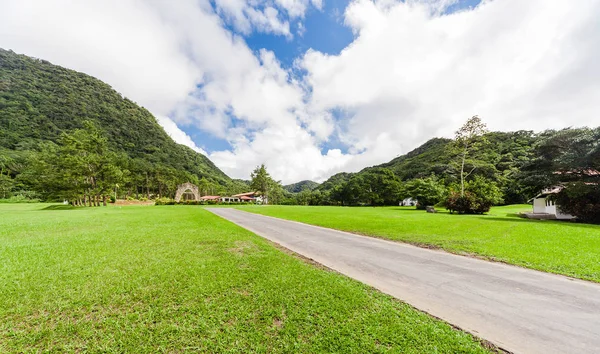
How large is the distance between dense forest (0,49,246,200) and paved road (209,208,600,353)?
1702 inches

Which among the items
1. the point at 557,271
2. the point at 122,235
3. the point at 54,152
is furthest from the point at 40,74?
the point at 557,271

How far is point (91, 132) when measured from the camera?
35875 millimetres

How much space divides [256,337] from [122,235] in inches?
416

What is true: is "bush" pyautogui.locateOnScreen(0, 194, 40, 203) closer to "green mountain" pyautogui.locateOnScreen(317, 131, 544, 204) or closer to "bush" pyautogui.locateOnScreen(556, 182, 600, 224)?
"green mountain" pyautogui.locateOnScreen(317, 131, 544, 204)

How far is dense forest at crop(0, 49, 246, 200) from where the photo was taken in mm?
54031

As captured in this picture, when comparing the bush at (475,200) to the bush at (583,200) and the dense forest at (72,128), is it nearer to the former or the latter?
the bush at (583,200)

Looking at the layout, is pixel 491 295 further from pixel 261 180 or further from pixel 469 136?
pixel 261 180

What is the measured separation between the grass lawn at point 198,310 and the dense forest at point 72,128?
128 ft

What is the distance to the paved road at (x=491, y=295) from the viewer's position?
3.31 m

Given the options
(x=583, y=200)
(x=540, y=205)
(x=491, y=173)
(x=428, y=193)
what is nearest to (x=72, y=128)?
(x=428, y=193)

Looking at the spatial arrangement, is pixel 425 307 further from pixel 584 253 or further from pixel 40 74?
pixel 40 74

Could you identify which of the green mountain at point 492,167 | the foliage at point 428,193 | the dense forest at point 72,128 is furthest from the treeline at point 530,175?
the dense forest at point 72,128

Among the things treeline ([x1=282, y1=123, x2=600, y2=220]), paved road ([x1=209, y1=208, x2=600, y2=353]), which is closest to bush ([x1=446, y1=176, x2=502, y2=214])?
treeline ([x1=282, y1=123, x2=600, y2=220])

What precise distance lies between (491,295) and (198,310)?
19.7 ft
